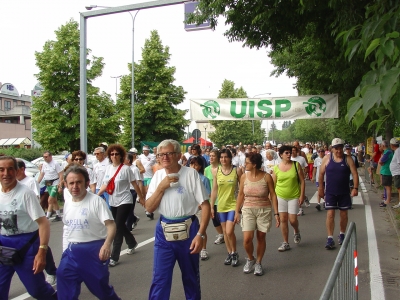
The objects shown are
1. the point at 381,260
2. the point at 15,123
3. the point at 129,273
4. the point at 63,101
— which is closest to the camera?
the point at 129,273

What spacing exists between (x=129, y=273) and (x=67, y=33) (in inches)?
921

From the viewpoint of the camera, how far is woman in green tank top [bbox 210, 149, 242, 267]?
6559 millimetres

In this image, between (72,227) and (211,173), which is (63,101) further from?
(72,227)

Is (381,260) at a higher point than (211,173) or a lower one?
lower

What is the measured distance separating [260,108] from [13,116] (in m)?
61.6

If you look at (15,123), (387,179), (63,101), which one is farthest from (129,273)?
(15,123)

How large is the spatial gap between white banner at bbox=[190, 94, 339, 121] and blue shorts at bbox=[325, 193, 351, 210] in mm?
4695

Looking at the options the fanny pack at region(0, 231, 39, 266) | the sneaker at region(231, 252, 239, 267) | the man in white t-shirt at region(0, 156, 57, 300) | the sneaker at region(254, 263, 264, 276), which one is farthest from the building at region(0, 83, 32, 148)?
the fanny pack at region(0, 231, 39, 266)

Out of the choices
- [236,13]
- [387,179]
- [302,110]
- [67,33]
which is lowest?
[387,179]

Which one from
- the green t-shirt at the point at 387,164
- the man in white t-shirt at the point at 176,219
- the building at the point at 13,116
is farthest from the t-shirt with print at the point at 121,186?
the building at the point at 13,116

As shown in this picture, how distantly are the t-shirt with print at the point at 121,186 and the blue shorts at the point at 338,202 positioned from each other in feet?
11.0

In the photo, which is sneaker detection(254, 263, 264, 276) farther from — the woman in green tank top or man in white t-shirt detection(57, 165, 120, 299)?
man in white t-shirt detection(57, 165, 120, 299)

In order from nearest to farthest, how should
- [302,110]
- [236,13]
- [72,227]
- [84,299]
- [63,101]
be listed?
[72,227] → [84,299] → [236,13] → [302,110] → [63,101]

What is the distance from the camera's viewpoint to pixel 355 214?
36.8 feet
